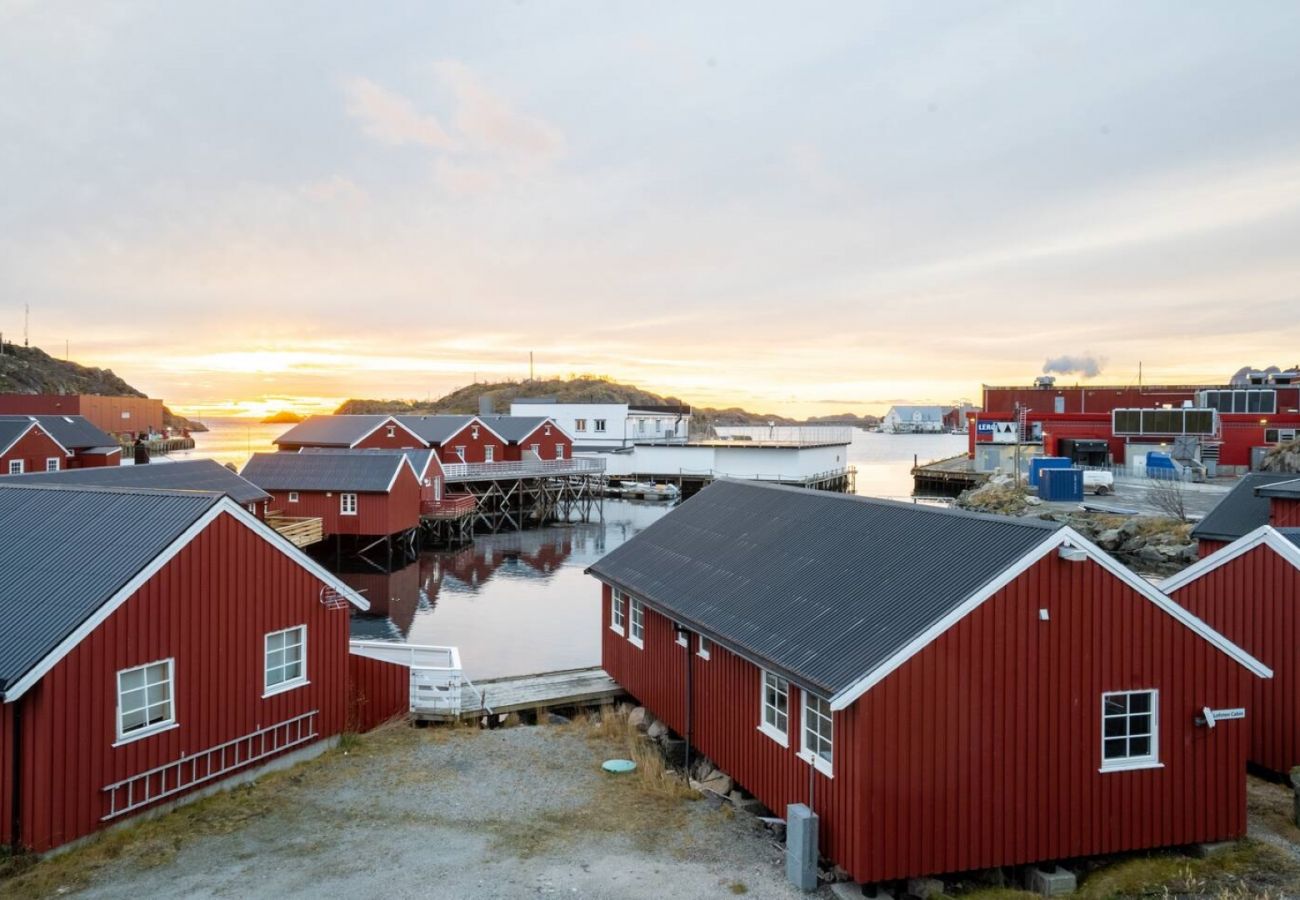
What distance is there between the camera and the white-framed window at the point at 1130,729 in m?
11.0

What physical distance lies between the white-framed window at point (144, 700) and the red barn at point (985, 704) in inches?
289

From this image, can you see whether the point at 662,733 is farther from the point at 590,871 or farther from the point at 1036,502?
the point at 1036,502

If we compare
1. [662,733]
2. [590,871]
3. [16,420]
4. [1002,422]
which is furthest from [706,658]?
[1002,422]

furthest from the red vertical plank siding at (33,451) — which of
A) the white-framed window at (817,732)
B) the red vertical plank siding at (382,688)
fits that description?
the white-framed window at (817,732)

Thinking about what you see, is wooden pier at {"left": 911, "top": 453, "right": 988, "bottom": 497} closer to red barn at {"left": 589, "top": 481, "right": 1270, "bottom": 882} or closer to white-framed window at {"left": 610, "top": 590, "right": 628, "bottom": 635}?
white-framed window at {"left": 610, "top": 590, "right": 628, "bottom": 635}

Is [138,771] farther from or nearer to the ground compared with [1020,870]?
farther from the ground

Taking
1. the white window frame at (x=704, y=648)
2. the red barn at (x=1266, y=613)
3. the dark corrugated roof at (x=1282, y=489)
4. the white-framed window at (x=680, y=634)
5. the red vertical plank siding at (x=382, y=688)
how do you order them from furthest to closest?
the red vertical plank siding at (x=382, y=688)
the dark corrugated roof at (x=1282, y=489)
the white-framed window at (x=680, y=634)
the white window frame at (x=704, y=648)
the red barn at (x=1266, y=613)

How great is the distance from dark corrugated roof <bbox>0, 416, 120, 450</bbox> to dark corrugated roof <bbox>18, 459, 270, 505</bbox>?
26444mm

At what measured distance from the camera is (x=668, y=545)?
57.2 feet

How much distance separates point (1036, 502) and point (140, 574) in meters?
42.9

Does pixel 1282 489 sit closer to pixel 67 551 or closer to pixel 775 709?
pixel 775 709

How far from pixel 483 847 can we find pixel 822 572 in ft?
18.3

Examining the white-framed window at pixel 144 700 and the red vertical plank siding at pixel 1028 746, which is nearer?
the red vertical plank siding at pixel 1028 746

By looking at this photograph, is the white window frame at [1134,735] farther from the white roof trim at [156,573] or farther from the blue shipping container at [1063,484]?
the blue shipping container at [1063,484]
